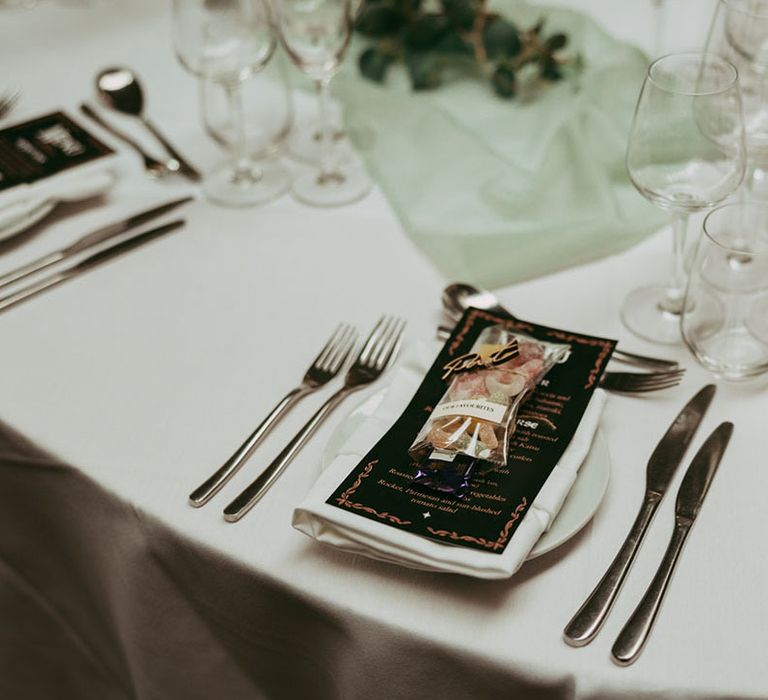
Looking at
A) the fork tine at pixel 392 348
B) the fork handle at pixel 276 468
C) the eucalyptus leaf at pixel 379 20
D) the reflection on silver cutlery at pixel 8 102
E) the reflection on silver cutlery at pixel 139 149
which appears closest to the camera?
the fork handle at pixel 276 468

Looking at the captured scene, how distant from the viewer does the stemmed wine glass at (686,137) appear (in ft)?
2.79

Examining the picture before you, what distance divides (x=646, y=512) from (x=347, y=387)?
0.30 meters

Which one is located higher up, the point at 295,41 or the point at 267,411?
the point at 295,41

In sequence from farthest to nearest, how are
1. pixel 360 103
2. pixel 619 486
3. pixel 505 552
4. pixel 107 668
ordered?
pixel 360 103
pixel 107 668
pixel 619 486
pixel 505 552

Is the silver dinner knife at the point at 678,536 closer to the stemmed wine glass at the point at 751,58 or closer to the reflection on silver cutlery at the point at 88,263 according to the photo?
the stemmed wine glass at the point at 751,58

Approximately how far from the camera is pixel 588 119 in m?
1.26

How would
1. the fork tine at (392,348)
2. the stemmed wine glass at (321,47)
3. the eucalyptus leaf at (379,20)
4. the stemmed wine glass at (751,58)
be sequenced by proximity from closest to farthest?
the fork tine at (392,348) < the stemmed wine glass at (751,58) < the stemmed wine glass at (321,47) < the eucalyptus leaf at (379,20)

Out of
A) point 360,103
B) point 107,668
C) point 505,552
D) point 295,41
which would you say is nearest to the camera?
point 505,552

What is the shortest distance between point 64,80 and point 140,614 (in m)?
0.99

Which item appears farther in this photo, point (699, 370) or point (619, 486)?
point (699, 370)

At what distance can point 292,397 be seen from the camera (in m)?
0.90

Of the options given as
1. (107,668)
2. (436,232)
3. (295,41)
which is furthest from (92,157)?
(107,668)

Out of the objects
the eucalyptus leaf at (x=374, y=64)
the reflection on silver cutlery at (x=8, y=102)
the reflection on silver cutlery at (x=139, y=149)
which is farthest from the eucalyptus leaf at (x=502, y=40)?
the reflection on silver cutlery at (x=8, y=102)

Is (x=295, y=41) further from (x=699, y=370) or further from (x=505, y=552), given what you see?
(x=505, y=552)
